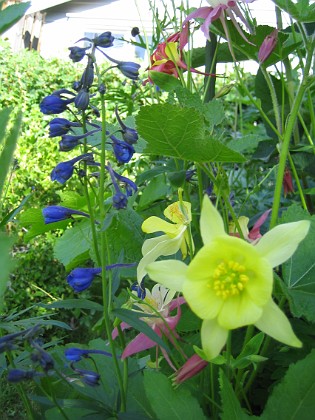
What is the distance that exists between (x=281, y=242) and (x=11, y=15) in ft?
0.96

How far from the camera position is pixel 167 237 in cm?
73

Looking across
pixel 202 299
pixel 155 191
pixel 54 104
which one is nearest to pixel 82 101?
pixel 54 104

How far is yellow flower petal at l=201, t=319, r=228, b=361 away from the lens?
1.75 feet

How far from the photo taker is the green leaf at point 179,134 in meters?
0.67

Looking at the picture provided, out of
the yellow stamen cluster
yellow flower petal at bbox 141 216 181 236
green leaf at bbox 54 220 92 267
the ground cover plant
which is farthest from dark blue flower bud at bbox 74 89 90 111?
green leaf at bbox 54 220 92 267

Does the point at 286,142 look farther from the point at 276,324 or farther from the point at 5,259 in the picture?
the point at 5,259

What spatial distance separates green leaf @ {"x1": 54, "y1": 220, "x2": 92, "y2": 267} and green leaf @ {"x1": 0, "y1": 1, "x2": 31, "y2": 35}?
840mm

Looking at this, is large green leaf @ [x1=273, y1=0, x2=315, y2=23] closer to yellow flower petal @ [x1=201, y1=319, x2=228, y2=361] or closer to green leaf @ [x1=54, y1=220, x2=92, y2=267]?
yellow flower petal @ [x1=201, y1=319, x2=228, y2=361]

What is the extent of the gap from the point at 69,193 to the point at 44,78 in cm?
329

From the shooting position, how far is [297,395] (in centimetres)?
65

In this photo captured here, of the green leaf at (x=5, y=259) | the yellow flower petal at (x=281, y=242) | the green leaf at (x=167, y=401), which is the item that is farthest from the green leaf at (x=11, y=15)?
the green leaf at (x=167, y=401)

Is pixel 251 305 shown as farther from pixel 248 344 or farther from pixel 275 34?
pixel 275 34

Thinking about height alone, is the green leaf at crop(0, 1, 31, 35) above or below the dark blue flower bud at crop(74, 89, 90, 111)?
above

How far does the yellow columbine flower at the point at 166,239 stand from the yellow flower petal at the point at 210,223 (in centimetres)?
16
